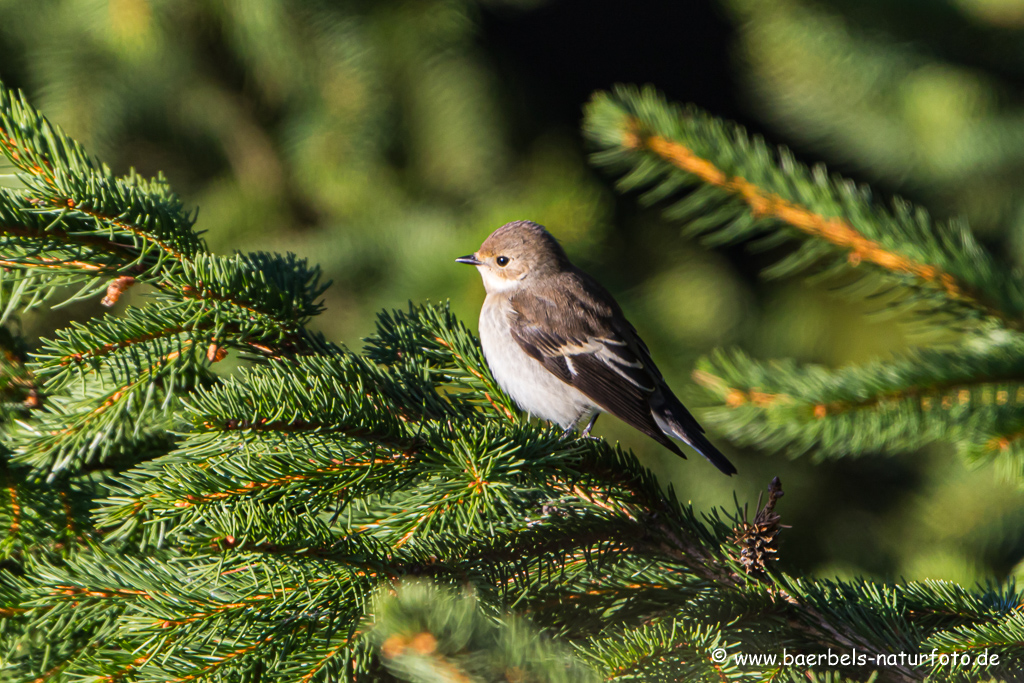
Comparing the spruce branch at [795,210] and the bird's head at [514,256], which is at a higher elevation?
the bird's head at [514,256]

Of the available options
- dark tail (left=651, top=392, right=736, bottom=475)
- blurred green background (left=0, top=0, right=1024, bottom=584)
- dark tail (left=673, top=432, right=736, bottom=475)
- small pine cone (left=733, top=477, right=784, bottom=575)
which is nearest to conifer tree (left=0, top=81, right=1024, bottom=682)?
small pine cone (left=733, top=477, right=784, bottom=575)

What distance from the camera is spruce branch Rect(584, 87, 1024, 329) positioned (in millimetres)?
2400

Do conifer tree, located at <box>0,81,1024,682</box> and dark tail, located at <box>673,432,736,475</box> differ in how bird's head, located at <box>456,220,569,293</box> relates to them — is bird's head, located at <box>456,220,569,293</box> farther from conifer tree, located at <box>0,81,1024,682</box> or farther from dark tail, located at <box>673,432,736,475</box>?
conifer tree, located at <box>0,81,1024,682</box>

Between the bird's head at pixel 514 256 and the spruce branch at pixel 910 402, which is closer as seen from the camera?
the spruce branch at pixel 910 402

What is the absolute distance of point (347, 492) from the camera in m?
1.94

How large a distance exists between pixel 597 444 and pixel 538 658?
3.63 ft

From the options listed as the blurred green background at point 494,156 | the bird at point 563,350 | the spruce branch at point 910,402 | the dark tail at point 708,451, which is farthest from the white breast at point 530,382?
the spruce branch at point 910,402

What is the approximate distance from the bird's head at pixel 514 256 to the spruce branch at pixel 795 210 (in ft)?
4.17

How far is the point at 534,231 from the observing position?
14.1ft

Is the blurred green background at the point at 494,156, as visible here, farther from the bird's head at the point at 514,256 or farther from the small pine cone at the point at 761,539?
the small pine cone at the point at 761,539

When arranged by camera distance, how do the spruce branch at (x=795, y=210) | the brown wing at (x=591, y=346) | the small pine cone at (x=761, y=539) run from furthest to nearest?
the brown wing at (x=591, y=346), the spruce branch at (x=795, y=210), the small pine cone at (x=761, y=539)

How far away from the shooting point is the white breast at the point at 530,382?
385 cm

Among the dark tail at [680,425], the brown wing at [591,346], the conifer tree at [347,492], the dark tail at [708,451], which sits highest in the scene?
the brown wing at [591,346]

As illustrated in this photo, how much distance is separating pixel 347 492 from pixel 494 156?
148 inches
